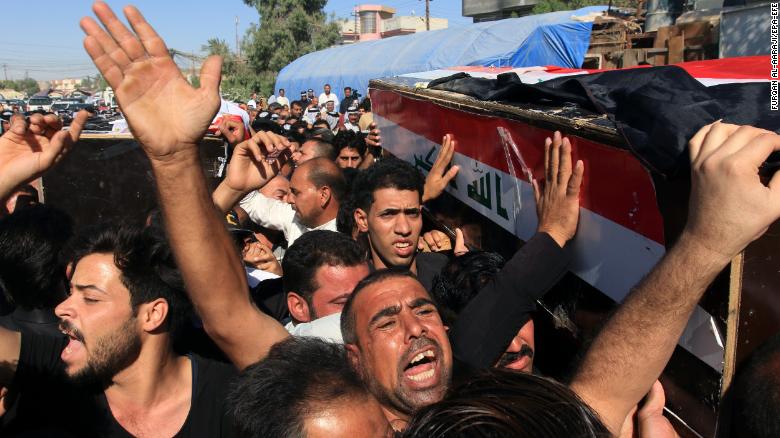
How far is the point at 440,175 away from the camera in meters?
3.33

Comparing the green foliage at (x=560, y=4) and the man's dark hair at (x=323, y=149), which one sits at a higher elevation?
the green foliage at (x=560, y=4)

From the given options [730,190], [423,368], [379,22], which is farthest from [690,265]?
[379,22]

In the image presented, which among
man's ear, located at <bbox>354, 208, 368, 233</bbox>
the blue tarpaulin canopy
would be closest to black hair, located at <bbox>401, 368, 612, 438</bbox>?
man's ear, located at <bbox>354, 208, 368, 233</bbox>

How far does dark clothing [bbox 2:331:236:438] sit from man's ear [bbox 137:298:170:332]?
0.25 metres

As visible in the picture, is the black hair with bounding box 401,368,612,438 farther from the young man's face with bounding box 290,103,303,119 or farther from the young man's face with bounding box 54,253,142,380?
the young man's face with bounding box 290,103,303,119

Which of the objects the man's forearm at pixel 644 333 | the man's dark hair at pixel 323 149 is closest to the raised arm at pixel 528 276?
the man's forearm at pixel 644 333

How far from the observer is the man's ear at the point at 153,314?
2.15 metres

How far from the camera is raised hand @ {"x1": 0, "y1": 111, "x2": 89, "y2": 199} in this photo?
2148mm

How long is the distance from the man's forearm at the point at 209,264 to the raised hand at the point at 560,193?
0.95 m

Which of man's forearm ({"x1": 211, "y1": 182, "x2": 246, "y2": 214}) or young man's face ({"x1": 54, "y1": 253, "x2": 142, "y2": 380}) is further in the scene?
man's forearm ({"x1": 211, "y1": 182, "x2": 246, "y2": 214})

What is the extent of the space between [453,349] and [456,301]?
484 mm

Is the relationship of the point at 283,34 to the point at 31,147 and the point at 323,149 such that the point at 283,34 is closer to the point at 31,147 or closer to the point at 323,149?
the point at 323,149

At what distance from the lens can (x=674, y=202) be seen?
5.13ft

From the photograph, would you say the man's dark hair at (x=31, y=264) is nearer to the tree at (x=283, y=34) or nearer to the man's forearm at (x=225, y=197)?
the man's forearm at (x=225, y=197)
